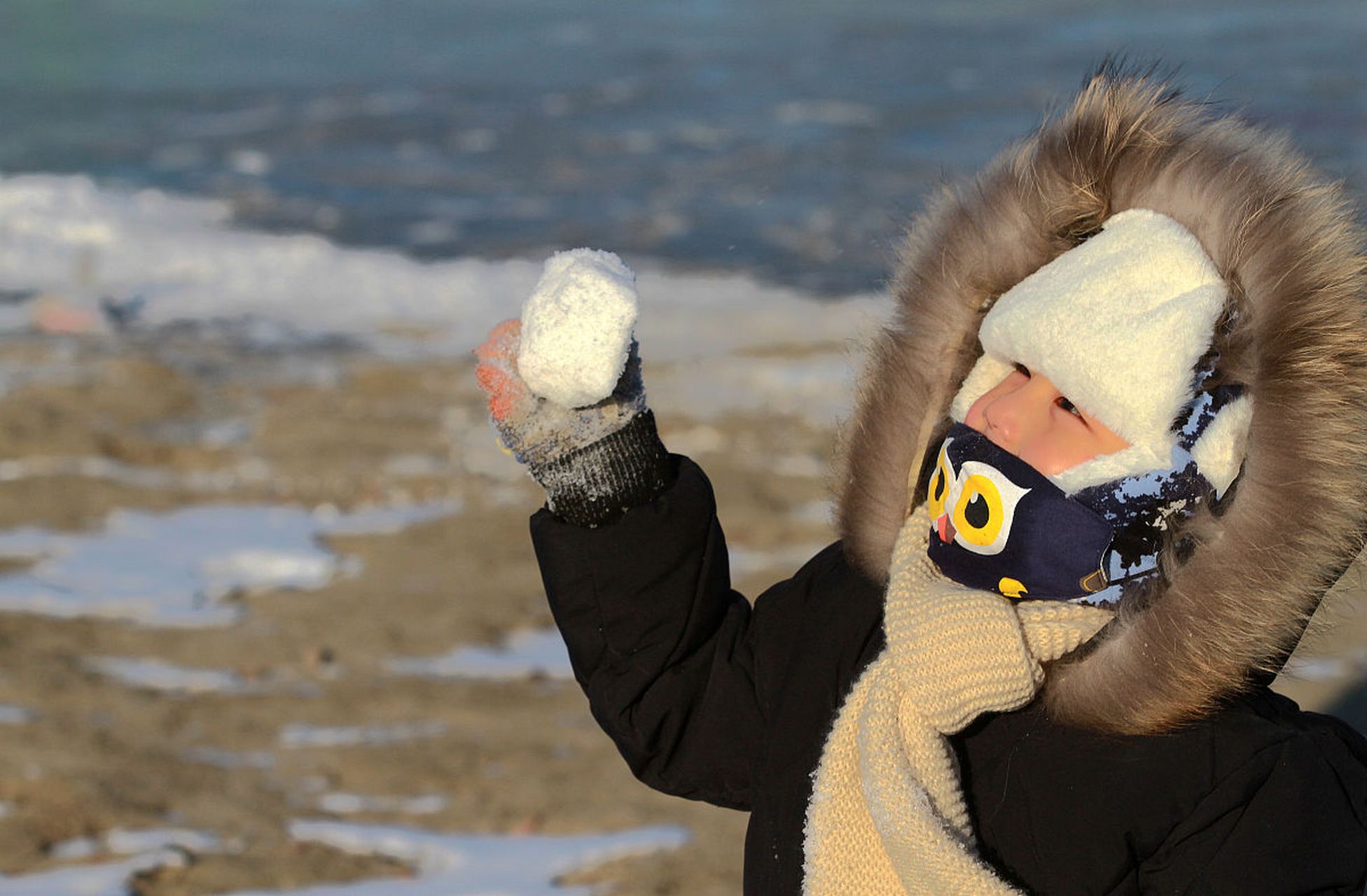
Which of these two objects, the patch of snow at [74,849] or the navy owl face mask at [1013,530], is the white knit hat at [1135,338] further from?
the patch of snow at [74,849]

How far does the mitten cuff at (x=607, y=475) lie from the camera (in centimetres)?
158

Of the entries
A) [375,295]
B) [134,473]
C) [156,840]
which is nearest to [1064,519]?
[156,840]

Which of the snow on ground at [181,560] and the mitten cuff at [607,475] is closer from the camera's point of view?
the mitten cuff at [607,475]

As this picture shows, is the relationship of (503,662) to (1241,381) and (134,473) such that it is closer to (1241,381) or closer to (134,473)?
(134,473)

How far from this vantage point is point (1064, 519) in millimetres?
1410

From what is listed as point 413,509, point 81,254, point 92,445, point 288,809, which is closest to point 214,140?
point 81,254

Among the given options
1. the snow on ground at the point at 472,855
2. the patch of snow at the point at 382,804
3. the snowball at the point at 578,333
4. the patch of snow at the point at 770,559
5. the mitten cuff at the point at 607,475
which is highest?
the snowball at the point at 578,333

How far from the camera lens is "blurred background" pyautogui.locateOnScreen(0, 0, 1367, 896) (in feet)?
9.55

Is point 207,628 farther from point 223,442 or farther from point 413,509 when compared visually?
point 223,442

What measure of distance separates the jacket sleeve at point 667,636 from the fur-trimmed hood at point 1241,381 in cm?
40

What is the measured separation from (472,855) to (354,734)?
22.5 inches

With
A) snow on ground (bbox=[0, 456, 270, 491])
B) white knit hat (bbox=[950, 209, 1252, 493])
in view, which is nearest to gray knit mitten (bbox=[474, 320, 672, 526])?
white knit hat (bbox=[950, 209, 1252, 493])

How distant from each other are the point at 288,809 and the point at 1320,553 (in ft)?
7.28

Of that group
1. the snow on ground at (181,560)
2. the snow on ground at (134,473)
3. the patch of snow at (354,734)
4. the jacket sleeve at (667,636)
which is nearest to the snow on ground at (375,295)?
the snow on ground at (134,473)
